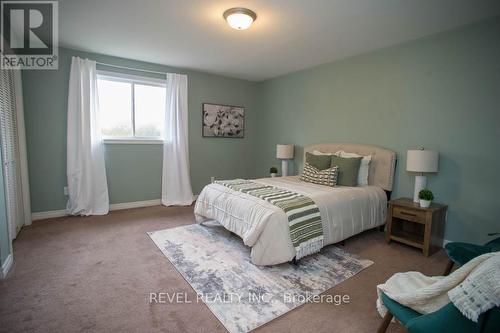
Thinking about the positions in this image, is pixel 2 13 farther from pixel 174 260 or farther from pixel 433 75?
pixel 433 75

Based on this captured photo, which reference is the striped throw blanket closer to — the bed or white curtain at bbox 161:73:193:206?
the bed

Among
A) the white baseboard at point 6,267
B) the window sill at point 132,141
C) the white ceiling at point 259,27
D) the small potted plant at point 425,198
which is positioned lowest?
the white baseboard at point 6,267

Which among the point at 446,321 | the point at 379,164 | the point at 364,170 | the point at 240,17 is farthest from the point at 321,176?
the point at 446,321

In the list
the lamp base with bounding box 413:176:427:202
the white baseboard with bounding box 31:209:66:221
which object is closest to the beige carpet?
the white baseboard with bounding box 31:209:66:221

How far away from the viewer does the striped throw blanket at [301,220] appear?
230cm

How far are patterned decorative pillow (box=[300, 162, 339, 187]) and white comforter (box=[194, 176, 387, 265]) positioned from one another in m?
0.11

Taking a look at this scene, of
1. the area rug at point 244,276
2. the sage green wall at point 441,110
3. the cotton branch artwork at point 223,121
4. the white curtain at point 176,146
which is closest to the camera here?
the area rug at point 244,276

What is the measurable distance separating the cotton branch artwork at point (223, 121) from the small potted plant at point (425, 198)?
141 inches

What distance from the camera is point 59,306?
1781 mm

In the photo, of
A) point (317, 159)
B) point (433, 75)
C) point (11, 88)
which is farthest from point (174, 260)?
point (433, 75)

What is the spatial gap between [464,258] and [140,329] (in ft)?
7.78

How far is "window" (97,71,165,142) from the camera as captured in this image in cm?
397

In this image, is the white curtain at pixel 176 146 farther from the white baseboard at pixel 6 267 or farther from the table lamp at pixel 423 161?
the table lamp at pixel 423 161

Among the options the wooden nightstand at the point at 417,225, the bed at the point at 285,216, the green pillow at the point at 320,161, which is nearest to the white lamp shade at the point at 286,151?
the green pillow at the point at 320,161
